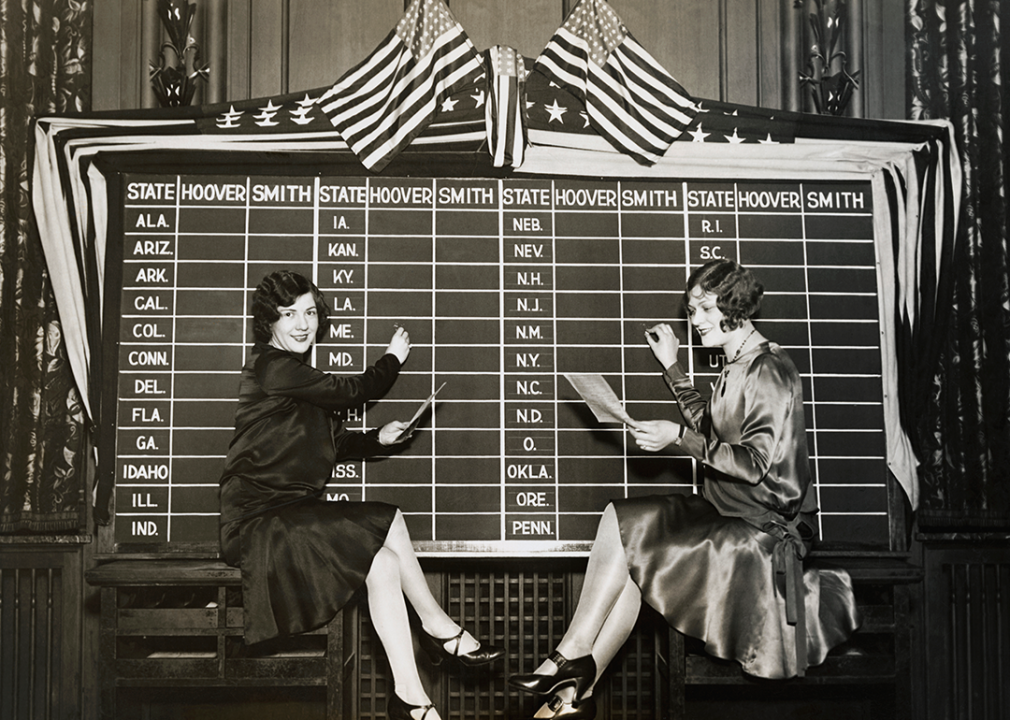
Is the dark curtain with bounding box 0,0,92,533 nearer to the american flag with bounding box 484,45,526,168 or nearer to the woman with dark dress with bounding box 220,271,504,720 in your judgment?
the woman with dark dress with bounding box 220,271,504,720

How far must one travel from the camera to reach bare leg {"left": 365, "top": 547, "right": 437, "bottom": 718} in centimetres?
A: 285

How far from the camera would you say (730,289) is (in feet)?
9.91

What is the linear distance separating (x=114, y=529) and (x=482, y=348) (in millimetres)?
1387

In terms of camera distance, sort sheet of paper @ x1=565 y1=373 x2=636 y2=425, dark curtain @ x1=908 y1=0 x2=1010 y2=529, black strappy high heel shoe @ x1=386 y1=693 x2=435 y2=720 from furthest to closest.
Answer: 1. dark curtain @ x1=908 y1=0 x2=1010 y2=529
2. sheet of paper @ x1=565 y1=373 x2=636 y2=425
3. black strappy high heel shoe @ x1=386 y1=693 x2=435 y2=720

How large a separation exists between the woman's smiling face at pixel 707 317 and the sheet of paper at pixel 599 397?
1.26ft

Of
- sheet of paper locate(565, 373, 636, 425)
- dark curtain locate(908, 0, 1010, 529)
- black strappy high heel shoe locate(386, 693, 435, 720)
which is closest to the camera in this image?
black strappy high heel shoe locate(386, 693, 435, 720)

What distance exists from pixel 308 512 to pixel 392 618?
0.45m

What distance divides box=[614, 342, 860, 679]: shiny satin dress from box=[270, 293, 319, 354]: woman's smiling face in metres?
1.21

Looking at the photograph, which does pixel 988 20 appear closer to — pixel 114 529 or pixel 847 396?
pixel 847 396

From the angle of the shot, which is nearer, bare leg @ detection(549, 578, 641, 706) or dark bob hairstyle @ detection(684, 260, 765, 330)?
bare leg @ detection(549, 578, 641, 706)

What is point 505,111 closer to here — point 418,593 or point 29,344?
point 418,593

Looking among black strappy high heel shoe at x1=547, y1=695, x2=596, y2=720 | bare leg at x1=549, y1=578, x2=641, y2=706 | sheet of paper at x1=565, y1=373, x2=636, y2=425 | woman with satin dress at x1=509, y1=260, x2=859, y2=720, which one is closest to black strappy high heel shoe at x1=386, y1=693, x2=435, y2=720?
woman with satin dress at x1=509, y1=260, x2=859, y2=720

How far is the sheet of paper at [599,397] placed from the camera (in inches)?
116

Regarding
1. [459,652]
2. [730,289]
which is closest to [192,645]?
[459,652]
